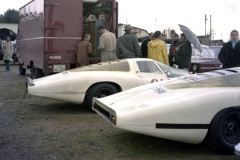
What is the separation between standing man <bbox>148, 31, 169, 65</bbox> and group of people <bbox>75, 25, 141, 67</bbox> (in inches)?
13.9

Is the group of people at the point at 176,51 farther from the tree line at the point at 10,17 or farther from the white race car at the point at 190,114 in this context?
the tree line at the point at 10,17

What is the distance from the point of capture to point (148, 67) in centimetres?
851

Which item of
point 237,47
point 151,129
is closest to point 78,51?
point 237,47

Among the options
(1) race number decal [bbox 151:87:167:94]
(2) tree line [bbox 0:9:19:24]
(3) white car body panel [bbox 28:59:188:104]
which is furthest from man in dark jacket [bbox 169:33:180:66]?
(2) tree line [bbox 0:9:19:24]

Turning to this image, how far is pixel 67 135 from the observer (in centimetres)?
645

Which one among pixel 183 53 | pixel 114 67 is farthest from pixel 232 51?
pixel 114 67

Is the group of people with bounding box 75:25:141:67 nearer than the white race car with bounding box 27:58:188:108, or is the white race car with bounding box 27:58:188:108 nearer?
the white race car with bounding box 27:58:188:108

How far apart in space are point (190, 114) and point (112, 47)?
5736mm

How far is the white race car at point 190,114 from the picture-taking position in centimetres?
506

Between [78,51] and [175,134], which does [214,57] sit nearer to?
[78,51]

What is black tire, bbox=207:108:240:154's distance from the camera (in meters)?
5.20

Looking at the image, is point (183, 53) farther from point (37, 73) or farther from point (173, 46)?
point (37, 73)

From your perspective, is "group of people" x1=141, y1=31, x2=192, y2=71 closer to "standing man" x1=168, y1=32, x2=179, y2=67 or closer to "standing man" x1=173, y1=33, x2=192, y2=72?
"standing man" x1=173, y1=33, x2=192, y2=72

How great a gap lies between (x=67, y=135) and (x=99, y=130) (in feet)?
1.85
